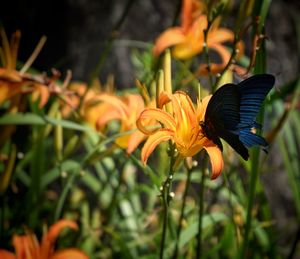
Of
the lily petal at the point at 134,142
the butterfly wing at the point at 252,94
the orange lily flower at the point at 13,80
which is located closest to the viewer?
the butterfly wing at the point at 252,94

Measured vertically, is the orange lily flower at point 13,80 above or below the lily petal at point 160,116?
above

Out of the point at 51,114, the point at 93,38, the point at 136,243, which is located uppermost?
the point at 93,38

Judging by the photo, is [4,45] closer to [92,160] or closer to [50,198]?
[92,160]

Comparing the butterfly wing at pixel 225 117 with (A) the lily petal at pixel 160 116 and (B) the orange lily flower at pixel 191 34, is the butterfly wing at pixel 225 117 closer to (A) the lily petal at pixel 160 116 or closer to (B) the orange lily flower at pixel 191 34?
(A) the lily petal at pixel 160 116

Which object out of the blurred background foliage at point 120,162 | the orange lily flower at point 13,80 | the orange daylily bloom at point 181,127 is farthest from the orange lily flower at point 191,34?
the orange daylily bloom at point 181,127

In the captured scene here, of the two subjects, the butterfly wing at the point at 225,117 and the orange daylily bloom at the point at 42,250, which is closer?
the butterfly wing at the point at 225,117

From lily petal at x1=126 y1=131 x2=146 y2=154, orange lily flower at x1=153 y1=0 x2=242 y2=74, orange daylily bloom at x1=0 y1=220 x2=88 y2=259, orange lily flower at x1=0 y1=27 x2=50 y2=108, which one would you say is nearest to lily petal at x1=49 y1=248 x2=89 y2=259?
orange daylily bloom at x1=0 y1=220 x2=88 y2=259

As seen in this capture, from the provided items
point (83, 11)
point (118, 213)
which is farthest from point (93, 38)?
point (118, 213)

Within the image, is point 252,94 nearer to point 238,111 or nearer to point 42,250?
point 238,111
